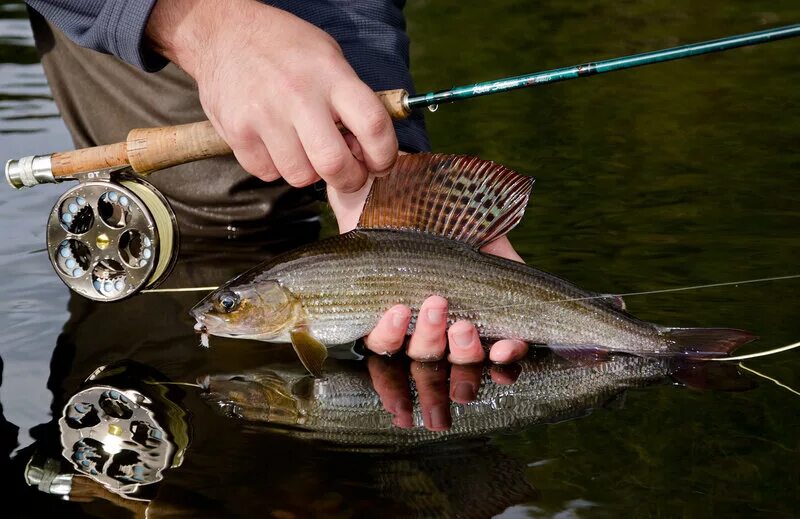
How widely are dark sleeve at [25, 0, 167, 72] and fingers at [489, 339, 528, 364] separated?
1.06 metres

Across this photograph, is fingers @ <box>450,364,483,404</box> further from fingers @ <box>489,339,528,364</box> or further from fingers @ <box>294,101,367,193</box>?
fingers @ <box>294,101,367,193</box>

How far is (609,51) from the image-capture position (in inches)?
245

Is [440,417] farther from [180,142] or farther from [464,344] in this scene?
[180,142]

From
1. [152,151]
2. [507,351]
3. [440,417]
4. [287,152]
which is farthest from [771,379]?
[152,151]

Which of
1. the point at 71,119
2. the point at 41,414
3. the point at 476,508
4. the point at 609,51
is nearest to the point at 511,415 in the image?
the point at 476,508

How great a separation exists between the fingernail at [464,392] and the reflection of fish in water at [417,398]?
0.02m

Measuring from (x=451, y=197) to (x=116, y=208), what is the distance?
2.95ft

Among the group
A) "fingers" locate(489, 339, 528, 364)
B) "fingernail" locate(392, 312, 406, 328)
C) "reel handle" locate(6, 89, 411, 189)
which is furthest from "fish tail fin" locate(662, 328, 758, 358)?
"reel handle" locate(6, 89, 411, 189)

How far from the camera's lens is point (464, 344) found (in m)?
2.56

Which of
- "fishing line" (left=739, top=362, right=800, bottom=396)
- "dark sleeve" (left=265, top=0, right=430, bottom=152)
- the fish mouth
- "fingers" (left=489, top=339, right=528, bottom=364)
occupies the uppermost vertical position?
"dark sleeve" (left=265, top=0, right=430, bottom=152)

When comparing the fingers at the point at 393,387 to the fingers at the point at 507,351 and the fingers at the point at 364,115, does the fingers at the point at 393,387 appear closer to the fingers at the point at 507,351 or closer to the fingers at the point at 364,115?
the fingers at the point at 507,351

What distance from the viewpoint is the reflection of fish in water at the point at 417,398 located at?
90.2 inches

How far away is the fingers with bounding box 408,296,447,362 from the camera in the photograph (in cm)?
248

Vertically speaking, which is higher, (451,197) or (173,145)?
(451,197)
